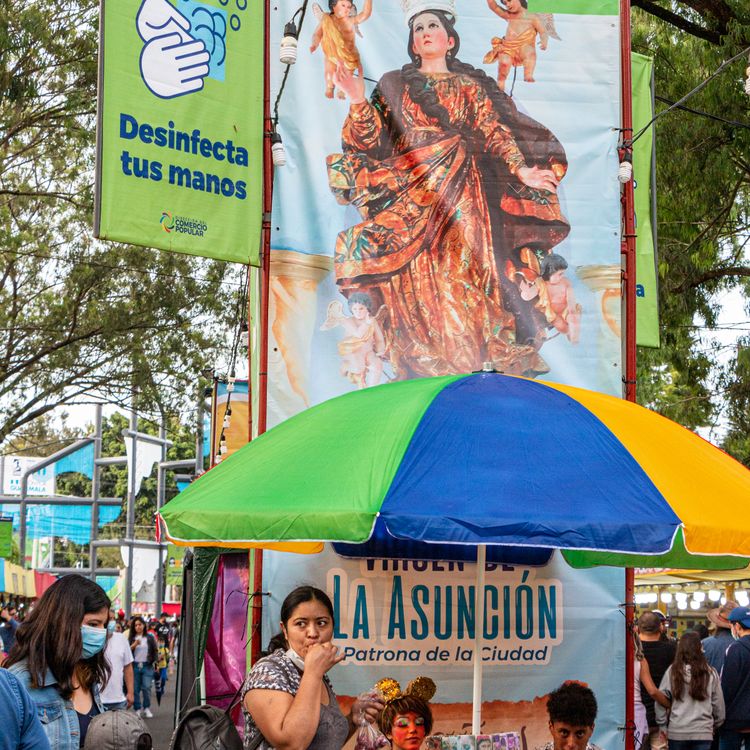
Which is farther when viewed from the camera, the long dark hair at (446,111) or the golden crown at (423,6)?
the golden crown at (423,6)

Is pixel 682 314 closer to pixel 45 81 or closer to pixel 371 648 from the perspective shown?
pixel 45 81

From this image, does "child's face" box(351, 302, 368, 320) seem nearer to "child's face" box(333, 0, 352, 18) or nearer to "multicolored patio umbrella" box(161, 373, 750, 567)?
"child's face" box(333, 0, 352, 18)

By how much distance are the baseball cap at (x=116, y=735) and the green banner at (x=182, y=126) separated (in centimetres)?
384

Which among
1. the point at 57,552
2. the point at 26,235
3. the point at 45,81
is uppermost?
the point at 45,81

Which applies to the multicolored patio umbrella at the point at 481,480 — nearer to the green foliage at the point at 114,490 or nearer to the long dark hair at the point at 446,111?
the long dark hair at the point at 446,111

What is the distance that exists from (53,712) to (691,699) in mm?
7235

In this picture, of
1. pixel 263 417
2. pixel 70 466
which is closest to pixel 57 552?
pixel 70 466

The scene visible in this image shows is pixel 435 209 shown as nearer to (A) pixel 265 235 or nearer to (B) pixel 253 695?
(A) pixel 265 235

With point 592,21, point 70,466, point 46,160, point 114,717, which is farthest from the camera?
point 70,466

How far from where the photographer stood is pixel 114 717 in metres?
4.32

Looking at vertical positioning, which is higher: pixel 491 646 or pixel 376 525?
pixel 376 525

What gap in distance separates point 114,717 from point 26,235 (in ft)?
65.8

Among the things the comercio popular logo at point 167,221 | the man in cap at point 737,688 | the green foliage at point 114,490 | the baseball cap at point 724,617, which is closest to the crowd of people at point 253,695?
the comercio popular logo at point 167,221

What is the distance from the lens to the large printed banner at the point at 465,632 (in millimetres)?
8141
